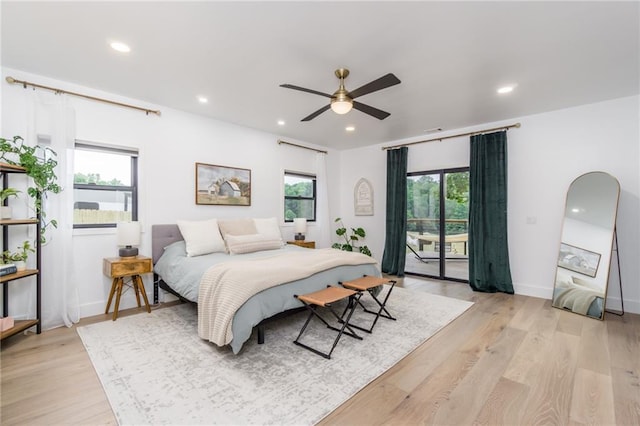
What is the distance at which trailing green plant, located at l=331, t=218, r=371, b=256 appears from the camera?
19.6 feet

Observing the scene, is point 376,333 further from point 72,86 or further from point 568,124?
point 72,86

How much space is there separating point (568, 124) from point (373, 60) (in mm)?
3215

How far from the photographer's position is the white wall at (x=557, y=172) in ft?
11.8

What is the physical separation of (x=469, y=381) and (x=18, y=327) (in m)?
3.92

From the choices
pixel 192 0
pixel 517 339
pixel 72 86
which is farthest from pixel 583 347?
pixel 72 86

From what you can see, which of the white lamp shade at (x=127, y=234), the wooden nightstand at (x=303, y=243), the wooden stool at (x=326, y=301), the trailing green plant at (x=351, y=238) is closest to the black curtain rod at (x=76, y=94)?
the white lamp shade at (x=127, y=234)

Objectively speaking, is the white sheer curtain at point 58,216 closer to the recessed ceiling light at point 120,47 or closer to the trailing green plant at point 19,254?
the trailing green plant at point 19,254

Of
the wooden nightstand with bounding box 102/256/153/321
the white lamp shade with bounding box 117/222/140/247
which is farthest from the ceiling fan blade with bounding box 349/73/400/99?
the wooden nightstand with bounding box 102/256/153/321

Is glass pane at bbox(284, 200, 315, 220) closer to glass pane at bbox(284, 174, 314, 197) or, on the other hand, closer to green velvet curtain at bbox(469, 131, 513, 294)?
glass pane at bbox(284, 174, 314, 197)

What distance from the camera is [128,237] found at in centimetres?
333

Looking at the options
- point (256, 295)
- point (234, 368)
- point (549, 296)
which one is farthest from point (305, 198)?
point (549, 296)

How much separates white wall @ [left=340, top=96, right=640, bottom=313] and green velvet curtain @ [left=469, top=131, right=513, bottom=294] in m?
0.16

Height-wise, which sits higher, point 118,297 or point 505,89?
point 505,89

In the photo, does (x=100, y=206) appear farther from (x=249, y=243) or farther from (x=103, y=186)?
(x=249, y=243)
